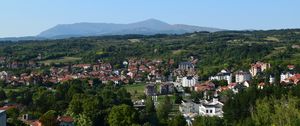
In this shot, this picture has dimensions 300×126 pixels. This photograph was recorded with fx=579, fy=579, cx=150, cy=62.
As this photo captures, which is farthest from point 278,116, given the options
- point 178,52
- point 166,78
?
point 178,52

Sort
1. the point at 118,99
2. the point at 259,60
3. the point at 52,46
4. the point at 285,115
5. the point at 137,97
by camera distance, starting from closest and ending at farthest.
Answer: the point at 285,115 → the point at 118,99 → the point at 137,97 → the point at 259,60 → the point at 52,46

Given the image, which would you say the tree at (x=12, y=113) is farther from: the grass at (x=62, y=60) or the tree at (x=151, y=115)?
the grass at (x=62, y=60)

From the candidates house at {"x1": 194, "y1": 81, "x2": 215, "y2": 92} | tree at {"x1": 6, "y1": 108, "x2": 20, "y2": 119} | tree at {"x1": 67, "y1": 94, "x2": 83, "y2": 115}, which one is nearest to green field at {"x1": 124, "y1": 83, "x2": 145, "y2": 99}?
house at {"x1": 194, "y1": 81, "x2": 215, "y2": 92}

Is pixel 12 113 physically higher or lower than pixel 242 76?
higher

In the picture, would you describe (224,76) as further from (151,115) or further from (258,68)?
(151,115)

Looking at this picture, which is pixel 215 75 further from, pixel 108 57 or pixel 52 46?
pixel 52 46

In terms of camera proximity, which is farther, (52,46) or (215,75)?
(52,46)

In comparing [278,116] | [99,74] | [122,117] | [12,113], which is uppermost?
[278,116]

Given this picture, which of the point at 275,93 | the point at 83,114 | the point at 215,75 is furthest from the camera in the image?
the point at 215,75

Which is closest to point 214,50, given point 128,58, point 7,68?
point 128,58

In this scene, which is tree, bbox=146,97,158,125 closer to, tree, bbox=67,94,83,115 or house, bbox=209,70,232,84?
tree, bbox=67,94,83,115

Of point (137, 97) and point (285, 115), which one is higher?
point (285, 115)
